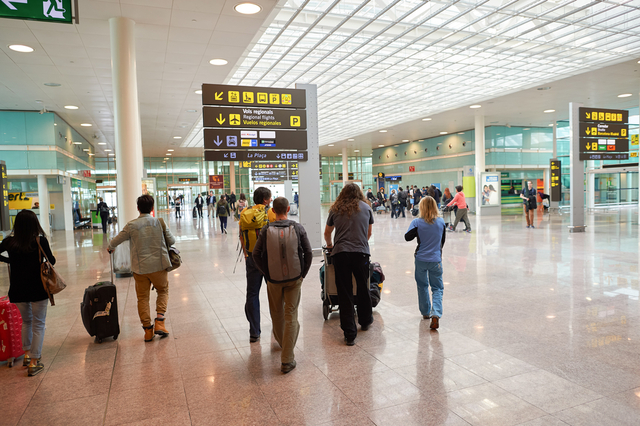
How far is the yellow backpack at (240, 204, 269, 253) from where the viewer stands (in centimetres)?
486

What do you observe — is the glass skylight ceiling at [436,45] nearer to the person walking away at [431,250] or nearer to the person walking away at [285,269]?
the person walking away at [431,250]

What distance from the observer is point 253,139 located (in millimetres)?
9555

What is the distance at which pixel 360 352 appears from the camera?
15.0 ft

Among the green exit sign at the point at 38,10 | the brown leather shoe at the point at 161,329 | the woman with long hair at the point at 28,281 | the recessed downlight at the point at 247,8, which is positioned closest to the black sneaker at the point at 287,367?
the brown leather shoe at the point at 161,329

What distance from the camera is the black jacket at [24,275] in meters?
4.39

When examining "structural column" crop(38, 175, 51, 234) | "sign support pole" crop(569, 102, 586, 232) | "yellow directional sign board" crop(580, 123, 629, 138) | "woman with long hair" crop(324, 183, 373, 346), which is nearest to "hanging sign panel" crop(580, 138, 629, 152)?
"yellow directional sign board" crop(580, 123, 629, 138)

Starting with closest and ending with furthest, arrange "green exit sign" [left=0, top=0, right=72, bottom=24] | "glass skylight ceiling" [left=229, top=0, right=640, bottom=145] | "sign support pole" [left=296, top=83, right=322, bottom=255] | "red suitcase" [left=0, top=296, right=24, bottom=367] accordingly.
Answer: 1. "green exit sign" [left=0, top=0, right=72, bottom=24]
2. "red suitcase" [left=0, top=296, right=24, bottom=367]
3. "sign support pole" [left=296, top=83, right=322, bottom=255]
4. "glass skylight ceiling" [left=229, top=0, right=640, bottom=145]

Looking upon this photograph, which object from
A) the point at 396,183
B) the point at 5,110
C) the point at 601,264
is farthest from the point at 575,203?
the point at 396,183

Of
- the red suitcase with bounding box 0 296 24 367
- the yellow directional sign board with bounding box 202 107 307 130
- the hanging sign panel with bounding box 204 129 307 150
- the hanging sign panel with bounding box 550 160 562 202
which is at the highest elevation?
the yellow directional sign board with bounding box 202 107 307 130

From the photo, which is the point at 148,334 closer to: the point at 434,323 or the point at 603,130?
the point at 434,323

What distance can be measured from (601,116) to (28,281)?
18276 millimetres

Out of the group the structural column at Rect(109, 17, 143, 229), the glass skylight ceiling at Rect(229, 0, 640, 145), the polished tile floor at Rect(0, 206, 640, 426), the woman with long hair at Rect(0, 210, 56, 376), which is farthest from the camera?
the glass skylight ceiling at Rect(229, 0, 640, 145)

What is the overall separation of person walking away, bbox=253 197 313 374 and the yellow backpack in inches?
24.5

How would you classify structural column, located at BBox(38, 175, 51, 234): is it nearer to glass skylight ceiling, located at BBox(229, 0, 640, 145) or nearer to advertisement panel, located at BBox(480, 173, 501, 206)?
glass skylight ceiling, located at BBox(229, 0, 640, 145)
